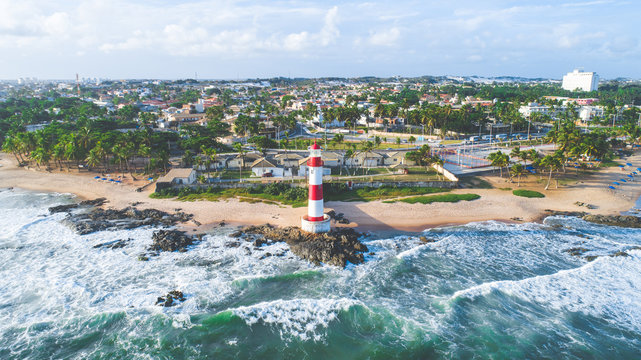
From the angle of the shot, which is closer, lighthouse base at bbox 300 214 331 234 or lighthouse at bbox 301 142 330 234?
lighthouse at bbox 301 142 330 234

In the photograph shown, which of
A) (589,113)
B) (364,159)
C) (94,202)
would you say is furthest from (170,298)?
(589,113)

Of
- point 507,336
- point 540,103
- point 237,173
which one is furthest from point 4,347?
point 540,103

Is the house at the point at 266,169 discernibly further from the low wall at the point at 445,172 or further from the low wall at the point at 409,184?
the low wall at the point at 445,172

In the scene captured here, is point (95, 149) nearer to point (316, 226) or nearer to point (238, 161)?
point (238, 161)

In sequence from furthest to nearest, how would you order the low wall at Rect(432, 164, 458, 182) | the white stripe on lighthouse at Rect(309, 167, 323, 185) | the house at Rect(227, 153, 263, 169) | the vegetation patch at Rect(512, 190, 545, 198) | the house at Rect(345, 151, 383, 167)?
the house at Rect(345, 151, 383, 167) → the house at Rect(227, 153, 263, 169) → the low wall at Rect(432, 164, 458, 182) → the vegetation patch at Rect(512, 190, 545, 198) → the white stripe on lighthouse at Rect(309, 167, 323, 185)

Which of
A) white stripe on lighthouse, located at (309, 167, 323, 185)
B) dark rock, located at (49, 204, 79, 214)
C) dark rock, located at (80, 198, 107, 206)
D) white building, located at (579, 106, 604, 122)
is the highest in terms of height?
white building, located at (579, 106, 604, 122)

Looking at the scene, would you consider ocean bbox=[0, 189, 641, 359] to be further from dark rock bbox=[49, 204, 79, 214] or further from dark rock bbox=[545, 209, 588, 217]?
dark rock bbox=[49, 204, 79, 214]

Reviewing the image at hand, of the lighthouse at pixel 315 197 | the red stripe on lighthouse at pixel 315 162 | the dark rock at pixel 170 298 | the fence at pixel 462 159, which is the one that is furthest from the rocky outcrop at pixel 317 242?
the fence at pixel 462 159

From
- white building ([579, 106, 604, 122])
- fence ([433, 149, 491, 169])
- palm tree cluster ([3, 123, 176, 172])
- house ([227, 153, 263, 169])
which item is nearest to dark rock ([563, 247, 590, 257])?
fence ([433, 149, 491, 169])

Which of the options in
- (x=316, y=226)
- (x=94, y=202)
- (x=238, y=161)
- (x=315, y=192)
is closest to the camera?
(x=315, y=192)
